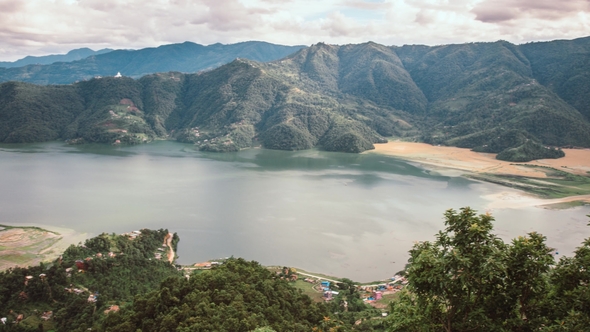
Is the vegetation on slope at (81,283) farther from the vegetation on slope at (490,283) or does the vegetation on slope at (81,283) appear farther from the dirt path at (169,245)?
the vegetation on slope at (490,283)

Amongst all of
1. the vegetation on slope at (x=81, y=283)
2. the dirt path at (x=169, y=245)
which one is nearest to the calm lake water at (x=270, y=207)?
the dirt path at (x=169, y=245)

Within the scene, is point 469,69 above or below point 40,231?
above

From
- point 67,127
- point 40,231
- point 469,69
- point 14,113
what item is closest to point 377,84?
point 469,69

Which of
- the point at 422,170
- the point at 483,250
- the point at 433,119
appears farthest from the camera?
the point at 433,119

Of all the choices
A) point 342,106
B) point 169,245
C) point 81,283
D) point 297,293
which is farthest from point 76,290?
point 342,106

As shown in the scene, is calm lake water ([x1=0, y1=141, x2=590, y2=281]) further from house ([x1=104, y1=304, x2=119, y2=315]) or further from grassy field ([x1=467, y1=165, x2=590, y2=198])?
house ([x1=104, y1=304, x2=119, y2=315])

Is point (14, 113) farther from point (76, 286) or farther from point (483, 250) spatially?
point (483, 250)
